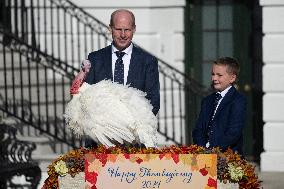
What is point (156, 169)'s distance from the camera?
6.04 metres

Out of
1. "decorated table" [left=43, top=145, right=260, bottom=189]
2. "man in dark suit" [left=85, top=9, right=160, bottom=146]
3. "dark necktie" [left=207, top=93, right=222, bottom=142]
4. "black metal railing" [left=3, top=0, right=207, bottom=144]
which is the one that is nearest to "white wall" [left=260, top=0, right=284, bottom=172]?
"black metal railing" [left=3, top=0, right=207, bottom=144]

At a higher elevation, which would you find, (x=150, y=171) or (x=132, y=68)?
(x=132, y=68)

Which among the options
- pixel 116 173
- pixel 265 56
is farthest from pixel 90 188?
pixel 265 56

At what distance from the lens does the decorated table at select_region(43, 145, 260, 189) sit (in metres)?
6.00

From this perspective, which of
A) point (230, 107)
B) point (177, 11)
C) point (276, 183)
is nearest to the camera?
point (230, 107)

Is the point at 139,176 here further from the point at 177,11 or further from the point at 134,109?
the point at 177,11

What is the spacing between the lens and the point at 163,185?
6043mm

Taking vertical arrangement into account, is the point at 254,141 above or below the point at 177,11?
below

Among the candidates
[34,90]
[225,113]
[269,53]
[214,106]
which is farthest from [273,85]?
[225,113]

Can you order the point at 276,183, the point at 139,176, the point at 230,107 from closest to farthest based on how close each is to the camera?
the point at 139,176 → the point at 230,107 → the point at 276,183

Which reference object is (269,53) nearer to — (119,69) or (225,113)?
(225,113)

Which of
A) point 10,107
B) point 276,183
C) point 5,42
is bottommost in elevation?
point 276,183

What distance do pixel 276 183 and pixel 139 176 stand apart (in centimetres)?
524

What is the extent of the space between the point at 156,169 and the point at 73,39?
6.74 meters
